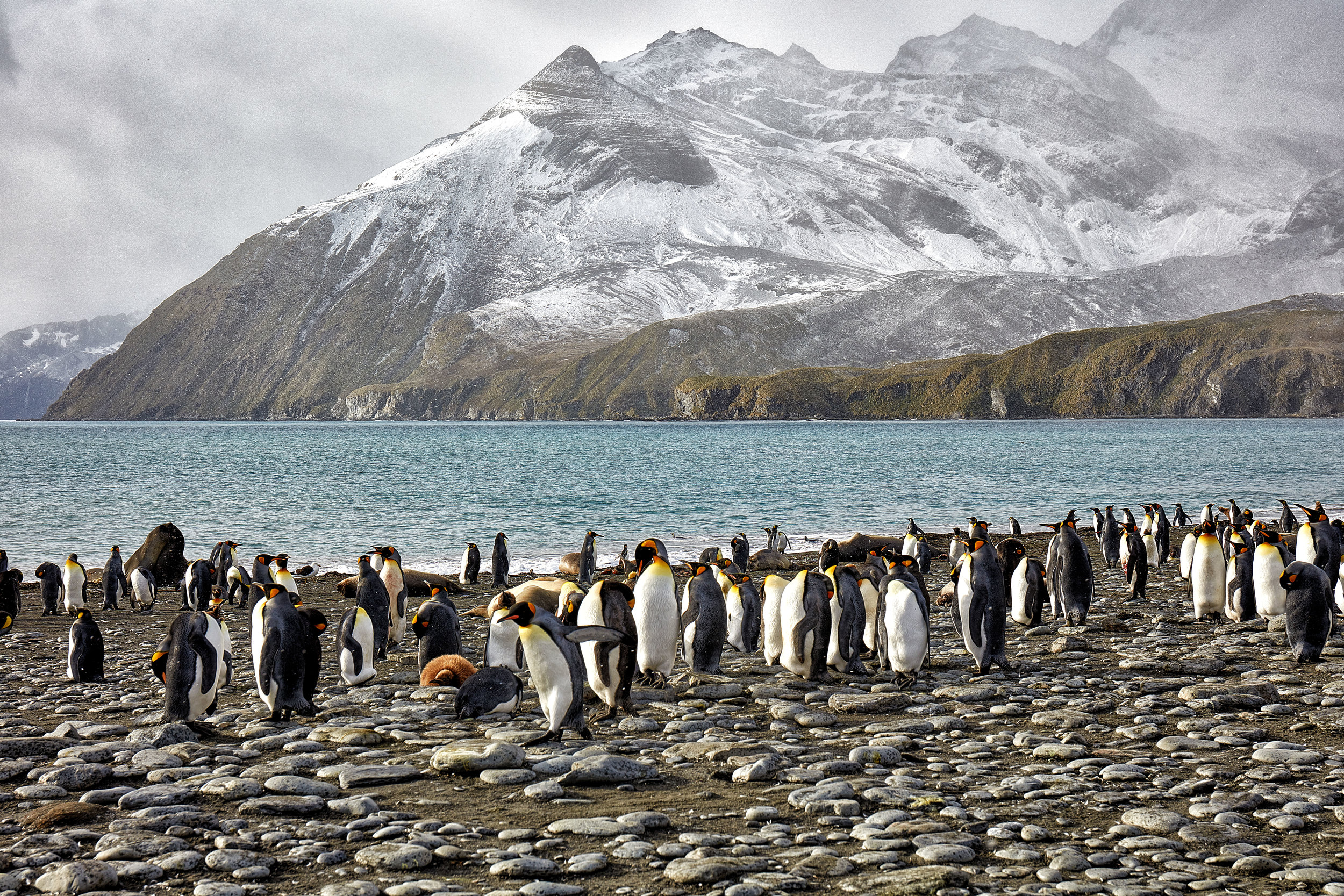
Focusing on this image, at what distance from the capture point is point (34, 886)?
4.78 meters

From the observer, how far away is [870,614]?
1086 centimetres

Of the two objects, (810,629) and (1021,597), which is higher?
(810,629)

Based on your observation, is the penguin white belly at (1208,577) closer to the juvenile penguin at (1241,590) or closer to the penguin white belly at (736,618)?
the juvenile penguin at (1241,590)

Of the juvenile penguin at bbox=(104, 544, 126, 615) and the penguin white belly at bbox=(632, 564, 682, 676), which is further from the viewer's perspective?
the juvenile penguin at bbox=(104, 544, 126, 615)

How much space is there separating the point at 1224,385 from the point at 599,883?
168 metres

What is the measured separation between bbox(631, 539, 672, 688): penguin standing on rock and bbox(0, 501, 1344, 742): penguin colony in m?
0.02

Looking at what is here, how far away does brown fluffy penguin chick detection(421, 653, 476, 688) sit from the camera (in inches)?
372

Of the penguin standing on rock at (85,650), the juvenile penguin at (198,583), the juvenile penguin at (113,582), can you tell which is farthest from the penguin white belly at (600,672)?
the juvenile penguin at (113,582)

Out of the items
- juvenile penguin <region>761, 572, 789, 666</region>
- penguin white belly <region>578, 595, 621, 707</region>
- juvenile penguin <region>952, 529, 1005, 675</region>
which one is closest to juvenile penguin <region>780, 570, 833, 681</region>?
juvenile penguin <region>761, 572, 789, 666</region>

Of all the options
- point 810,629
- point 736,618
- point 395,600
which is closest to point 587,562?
point 395,600

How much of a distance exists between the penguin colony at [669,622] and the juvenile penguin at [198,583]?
3.46 metres

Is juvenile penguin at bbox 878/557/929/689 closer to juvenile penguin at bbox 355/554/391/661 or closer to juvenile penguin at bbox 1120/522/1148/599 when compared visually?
juvenile penguin at bbox 355/554/391/661

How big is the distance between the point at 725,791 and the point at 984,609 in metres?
4.48

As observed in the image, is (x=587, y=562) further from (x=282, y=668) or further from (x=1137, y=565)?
(x=282, y=668)
